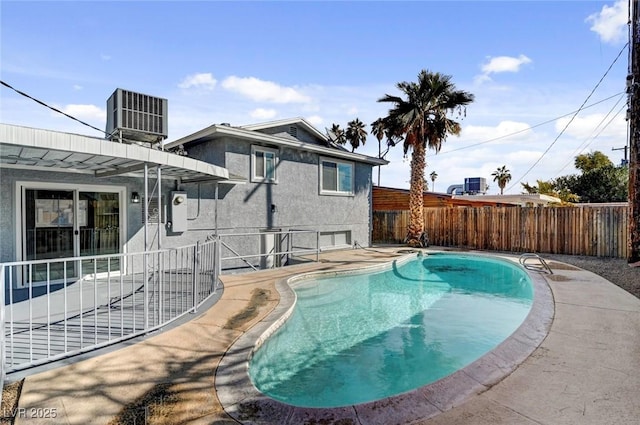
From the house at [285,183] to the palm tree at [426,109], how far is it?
204cm

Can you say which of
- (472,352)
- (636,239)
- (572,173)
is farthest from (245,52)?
(572,173)

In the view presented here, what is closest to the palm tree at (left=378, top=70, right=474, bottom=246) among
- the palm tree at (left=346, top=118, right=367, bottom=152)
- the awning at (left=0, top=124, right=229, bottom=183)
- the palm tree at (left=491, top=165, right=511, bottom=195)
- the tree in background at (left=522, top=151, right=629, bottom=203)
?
the awning at (left=0, top=124, right=229, bottom=183)

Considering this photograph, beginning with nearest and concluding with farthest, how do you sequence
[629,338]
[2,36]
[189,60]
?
[629,338] → [2,36] → [189,60]

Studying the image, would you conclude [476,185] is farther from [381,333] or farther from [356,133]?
[381,333]

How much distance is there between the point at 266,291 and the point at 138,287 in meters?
2.85

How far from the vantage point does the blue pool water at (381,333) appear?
174 inches

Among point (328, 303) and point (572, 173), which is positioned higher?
point (572, 173)

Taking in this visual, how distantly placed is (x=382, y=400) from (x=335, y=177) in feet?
40.1

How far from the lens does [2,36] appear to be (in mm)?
8914

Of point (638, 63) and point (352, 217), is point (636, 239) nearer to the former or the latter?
point (638, 63)

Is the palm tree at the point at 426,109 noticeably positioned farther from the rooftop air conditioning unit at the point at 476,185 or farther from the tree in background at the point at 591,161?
the rooftop air conditioning unit at the point at 476,185

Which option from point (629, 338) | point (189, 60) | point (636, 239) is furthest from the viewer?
point (189, 60)

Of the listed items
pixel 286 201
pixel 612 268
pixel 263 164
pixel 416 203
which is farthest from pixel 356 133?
pixel 612 268

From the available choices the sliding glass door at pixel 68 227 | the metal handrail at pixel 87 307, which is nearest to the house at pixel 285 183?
the sliding glass door at pixel 68 227
